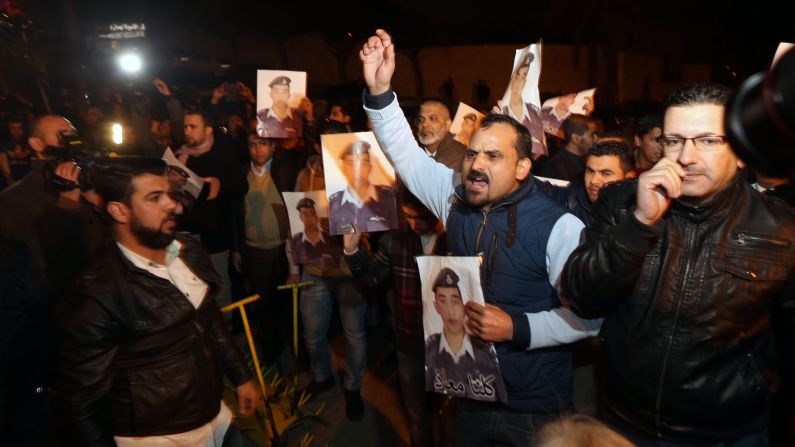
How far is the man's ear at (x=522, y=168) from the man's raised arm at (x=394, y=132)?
39cm

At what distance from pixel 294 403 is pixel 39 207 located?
7.91ft

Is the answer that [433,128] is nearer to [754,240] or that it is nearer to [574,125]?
[574,125]

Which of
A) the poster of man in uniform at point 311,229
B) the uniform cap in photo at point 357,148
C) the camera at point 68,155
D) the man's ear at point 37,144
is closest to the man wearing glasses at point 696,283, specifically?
the uniform cap in photo at point 357,148

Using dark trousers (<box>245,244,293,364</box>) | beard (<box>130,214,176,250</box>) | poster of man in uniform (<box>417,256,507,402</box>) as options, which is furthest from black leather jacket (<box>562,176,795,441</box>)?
dark trousers (<box>245,244,293,364</box>)

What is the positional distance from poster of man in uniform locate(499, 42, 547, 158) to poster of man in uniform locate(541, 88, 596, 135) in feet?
4.03

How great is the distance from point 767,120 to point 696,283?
114 centimetres

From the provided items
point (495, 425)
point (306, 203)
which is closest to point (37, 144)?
point (306, 203)

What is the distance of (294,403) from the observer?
448cm

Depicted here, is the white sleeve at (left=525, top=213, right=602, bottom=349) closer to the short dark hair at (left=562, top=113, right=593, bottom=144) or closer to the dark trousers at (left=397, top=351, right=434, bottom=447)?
the dark trousers at (left=397, top=351, right=434, bottom=447)

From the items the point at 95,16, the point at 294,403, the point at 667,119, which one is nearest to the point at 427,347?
the point at 667,119

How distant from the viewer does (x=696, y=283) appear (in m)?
2.06

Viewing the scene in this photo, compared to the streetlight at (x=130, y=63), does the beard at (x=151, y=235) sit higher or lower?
lower

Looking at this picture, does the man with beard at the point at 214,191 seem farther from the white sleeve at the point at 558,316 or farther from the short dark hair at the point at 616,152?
the white sleeve at the point at 558,316

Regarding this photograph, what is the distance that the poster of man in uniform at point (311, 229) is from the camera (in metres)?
4.29
